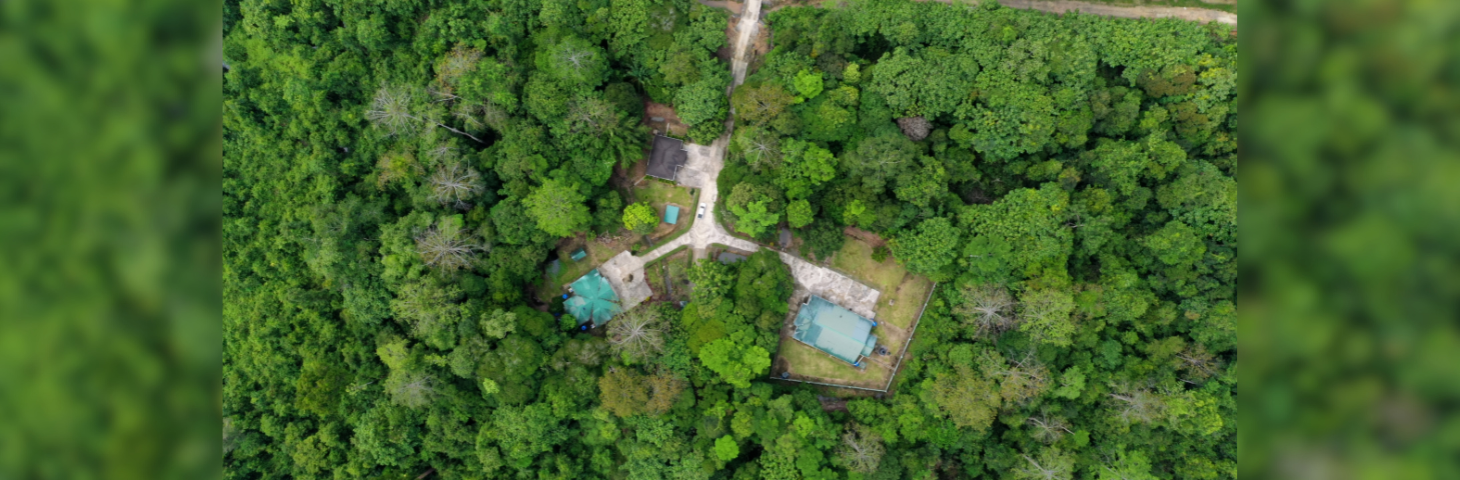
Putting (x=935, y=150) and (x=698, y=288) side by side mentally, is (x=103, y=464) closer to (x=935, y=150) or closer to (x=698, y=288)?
(x=698, y=288)

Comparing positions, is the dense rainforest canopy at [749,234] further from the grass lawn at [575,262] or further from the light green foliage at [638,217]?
the grass lawn at [575,262]

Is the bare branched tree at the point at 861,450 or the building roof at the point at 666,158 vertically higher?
the building roof at the point at 666,158

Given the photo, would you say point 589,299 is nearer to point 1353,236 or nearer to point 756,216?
point 756,216

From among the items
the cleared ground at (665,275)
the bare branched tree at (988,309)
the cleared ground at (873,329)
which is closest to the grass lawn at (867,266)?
the cleared ground at (873,329)

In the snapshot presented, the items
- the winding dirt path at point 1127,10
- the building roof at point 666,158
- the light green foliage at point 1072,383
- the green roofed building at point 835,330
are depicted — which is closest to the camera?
the light green foliage at point 1072,383

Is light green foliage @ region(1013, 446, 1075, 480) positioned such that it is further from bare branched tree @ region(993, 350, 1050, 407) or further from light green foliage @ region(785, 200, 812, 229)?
light green foliage @ region(785, 200, 812, 229)

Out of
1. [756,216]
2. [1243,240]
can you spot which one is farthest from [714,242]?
[1243,240]

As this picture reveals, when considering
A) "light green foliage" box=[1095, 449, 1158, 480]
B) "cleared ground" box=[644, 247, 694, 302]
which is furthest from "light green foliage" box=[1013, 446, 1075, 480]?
"cleared ground" box=[644, 247, 694, 302]
